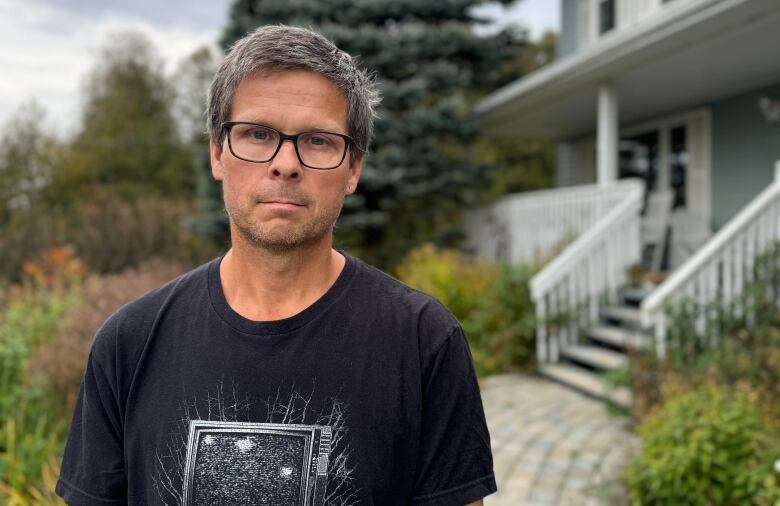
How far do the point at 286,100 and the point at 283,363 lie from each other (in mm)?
489

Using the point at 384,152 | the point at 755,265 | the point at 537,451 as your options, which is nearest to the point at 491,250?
the point at 384,152

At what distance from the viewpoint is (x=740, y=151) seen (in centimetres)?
868

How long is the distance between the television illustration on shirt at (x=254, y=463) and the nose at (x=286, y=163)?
0.46m

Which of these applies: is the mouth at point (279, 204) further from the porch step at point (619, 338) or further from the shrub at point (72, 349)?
the porch step at point (619, 338)

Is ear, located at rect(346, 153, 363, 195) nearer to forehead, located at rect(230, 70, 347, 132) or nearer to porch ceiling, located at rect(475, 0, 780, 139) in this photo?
forehead, located at rect(230, 70, 347, 132)

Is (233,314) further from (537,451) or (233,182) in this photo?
(537,451)

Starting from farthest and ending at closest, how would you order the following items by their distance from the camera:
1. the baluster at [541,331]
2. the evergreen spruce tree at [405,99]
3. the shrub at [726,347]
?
the evergreen spruce tree at [405,99] → the baluster at [541,331] → the shrub at [726,347]

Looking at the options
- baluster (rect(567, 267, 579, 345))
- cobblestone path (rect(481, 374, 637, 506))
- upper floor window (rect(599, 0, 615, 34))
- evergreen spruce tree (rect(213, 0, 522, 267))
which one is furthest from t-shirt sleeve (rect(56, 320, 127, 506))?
upper floor window (rect(599, 0, 615, 34))

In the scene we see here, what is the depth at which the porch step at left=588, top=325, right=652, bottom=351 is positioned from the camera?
559 centimetres

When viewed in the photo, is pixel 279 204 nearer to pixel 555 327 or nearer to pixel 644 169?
pixel 555 327

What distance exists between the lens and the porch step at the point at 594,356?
20.4 feet

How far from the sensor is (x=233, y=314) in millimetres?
1298

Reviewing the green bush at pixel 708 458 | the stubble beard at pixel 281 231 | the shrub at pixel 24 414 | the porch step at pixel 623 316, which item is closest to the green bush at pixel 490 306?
the porch step at pixel 623 316

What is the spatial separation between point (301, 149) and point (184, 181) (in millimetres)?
25160
